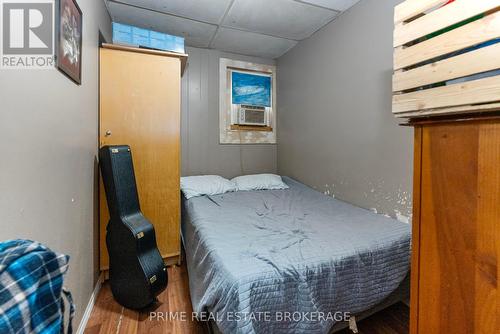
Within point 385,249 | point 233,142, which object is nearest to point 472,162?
point 385,249

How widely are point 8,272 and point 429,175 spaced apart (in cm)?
102

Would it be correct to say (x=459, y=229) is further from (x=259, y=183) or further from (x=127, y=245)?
(x=259, y=183)

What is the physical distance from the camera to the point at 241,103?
3244mm

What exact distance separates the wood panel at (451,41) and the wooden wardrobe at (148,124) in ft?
6.07

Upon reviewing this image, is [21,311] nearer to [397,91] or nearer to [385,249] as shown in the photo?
[397,91]

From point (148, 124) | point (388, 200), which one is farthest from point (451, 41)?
point (148, 124)

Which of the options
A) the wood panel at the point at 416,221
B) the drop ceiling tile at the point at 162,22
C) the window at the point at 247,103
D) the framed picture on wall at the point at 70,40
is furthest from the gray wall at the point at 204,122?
the wood panel at the point at 416,221

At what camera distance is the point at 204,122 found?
3.08m

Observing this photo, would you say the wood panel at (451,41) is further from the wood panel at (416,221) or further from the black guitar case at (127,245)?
the black guitar case at (127,245)

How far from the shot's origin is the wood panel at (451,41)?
0.54m

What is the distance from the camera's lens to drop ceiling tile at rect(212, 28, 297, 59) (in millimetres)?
2689

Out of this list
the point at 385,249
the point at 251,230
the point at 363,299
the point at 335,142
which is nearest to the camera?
the point at 363,299

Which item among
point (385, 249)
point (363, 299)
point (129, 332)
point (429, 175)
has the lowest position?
point (129, 332)

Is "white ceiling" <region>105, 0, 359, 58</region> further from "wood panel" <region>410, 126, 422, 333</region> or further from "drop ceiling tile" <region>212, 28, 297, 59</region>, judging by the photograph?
"wood panel" <region>410, 126, 422, 333</region>
